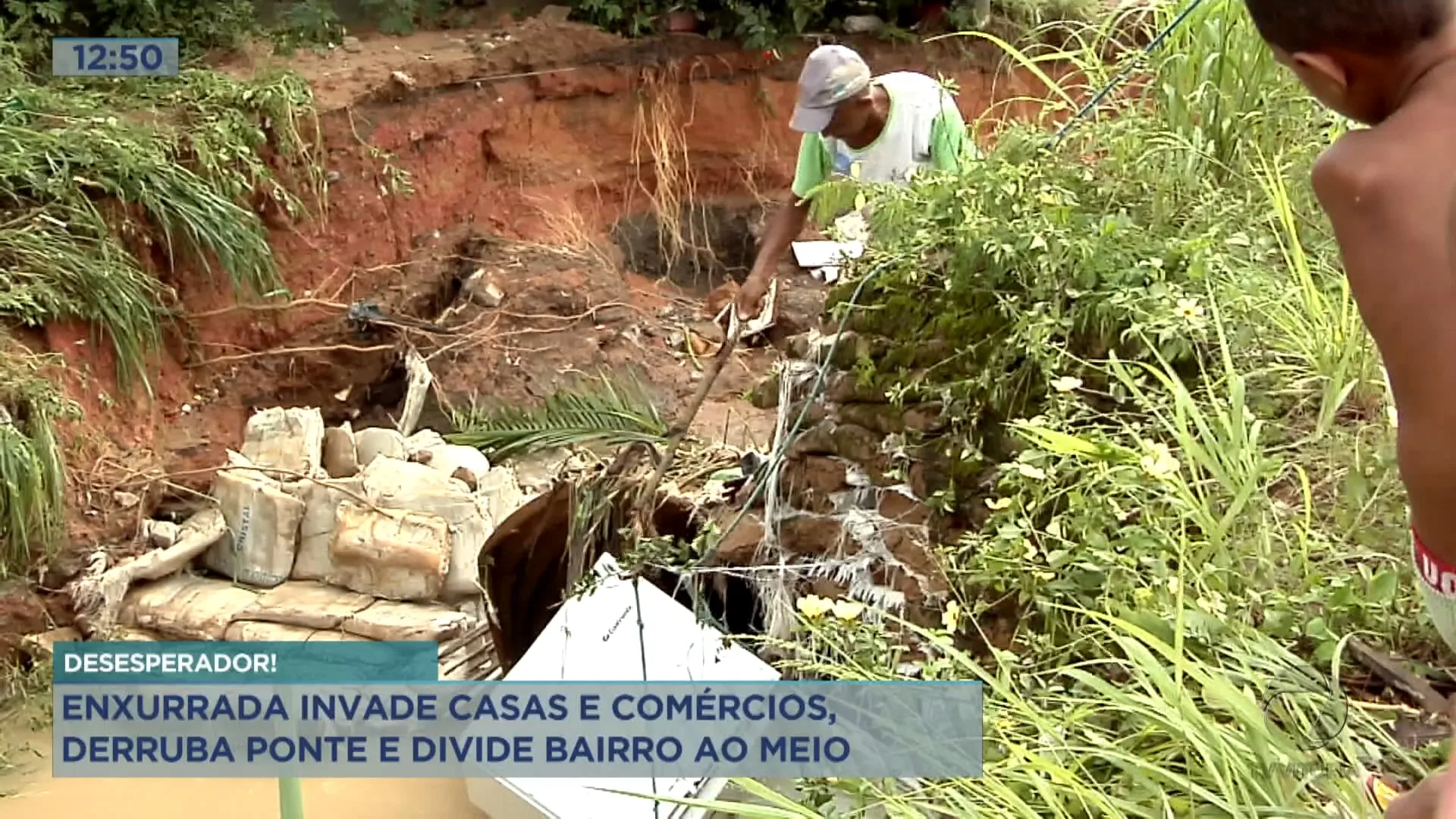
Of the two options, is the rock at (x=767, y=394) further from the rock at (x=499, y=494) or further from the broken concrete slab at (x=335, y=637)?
the broken concrete slab at (x=335, y=637)

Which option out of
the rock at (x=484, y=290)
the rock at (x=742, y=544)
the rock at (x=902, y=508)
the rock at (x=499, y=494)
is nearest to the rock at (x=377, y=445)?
the rock at (x=499, y=494)

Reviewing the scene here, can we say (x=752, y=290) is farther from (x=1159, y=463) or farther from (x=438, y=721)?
(x=1159, y=463)

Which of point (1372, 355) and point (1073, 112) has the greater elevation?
point (1073, 112)

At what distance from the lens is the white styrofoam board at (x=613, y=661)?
215cm

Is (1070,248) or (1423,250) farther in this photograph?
(1070,248)

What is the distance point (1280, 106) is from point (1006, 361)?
0.99m

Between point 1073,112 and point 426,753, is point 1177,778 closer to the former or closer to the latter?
point 1073,112

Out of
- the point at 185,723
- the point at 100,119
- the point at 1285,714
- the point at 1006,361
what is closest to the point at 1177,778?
the point at 1285,714

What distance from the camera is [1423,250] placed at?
1197 mm

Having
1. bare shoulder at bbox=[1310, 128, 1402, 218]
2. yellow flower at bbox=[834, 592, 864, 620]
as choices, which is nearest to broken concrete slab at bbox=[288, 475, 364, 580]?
yellow flower at bbox=[834, 592, 864, 620]

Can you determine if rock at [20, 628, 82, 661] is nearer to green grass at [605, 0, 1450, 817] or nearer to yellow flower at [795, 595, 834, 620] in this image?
green grass at [605, 0, 1450, 817]

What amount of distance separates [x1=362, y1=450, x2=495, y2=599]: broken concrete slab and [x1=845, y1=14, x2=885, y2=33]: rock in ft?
10.6

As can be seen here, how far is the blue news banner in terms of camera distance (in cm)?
175

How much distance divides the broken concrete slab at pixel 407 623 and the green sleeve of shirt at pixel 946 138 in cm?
199
